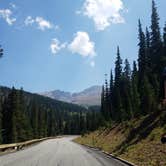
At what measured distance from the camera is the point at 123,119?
6147 centimetres

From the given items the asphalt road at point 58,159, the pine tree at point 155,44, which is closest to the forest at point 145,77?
the pine tree at point 155,44

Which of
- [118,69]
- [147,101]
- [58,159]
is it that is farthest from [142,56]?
[58,159]

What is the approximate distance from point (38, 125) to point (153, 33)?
188 ft

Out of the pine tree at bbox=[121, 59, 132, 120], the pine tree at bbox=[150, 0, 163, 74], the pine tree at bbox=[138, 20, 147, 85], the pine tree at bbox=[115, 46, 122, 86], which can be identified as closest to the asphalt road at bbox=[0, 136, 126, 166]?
the pine tree at bbox=[121, 59, 132, 120]

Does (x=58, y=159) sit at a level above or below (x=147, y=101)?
below

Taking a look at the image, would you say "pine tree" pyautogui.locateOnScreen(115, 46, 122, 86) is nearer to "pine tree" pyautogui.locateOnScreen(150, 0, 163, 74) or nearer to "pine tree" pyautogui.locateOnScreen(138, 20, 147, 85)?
"pine tree" pyautogui.locateOnScreen(138, 20, 147, 85)

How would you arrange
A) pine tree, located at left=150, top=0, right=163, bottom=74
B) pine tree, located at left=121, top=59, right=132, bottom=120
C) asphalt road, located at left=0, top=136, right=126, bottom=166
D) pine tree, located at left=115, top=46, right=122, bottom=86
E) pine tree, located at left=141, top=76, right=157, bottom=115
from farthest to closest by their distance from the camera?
pine tree, located at left=115, top=46, right=122, bottom=86 < pine tree, located at left=150, top=0, right=163, bottom=74 < pine tree, located at left=121, top=59, right=132, bottom=120 < pine tree, located at left=141, top=76, right=157, bottom=115 < asphalt road, located at left=0, top=136, right=126, bottom=166

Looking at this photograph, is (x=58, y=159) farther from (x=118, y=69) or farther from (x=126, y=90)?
(x=118, y=69)

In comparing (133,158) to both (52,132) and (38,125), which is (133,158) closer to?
Answer: (38,125)

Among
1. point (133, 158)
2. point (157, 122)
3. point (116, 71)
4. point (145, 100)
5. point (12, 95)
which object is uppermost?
point (116, 71)

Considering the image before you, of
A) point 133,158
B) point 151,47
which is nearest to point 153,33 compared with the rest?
point 151,47

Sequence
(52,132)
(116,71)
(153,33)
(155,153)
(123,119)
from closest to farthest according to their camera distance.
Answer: (155,153), (123,119), (153,33), (116,71), (52,132)

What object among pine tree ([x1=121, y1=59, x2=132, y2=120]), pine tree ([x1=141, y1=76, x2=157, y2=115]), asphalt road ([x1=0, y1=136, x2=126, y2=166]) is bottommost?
asphalt road ([x1=0, y1=136, x2=126, y2=166])

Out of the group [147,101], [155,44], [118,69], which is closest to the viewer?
[147,101]
